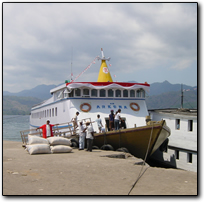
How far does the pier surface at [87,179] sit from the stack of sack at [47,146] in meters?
1.72

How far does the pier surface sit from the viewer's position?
6.07 metres

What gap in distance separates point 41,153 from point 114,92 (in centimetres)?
796

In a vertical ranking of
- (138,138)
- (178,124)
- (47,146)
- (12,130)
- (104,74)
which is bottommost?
(12,130)

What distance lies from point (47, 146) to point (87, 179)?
16.3 feet

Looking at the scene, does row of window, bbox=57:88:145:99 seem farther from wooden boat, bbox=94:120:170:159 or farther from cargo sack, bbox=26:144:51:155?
cargo sack, bbox=26:144:51:155

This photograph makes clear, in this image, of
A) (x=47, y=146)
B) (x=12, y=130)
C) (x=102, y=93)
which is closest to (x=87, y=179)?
(x=47, y=146)

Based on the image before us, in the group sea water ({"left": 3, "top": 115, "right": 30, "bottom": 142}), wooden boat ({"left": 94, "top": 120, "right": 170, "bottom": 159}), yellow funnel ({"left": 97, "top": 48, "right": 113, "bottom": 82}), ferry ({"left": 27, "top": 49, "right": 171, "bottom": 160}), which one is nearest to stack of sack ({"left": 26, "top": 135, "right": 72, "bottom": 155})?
wooden boat ({"left": 94, "top": 120, "right": 170, "bottom": 159})

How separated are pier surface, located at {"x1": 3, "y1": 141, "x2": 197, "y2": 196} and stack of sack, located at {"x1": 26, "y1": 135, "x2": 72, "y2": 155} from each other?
172 centimetres

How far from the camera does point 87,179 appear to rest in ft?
23.5

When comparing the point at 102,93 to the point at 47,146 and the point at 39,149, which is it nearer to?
the point at 47,146

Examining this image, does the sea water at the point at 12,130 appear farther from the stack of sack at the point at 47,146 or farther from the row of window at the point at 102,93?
the stack of sack at the point at 47,146

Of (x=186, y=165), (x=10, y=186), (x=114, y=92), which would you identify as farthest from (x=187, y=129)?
(x=10, y=186)

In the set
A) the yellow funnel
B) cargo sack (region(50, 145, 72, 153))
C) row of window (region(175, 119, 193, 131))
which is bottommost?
cargo sack (region(50, 145, 72, 153))

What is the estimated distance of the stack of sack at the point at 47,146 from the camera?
11.4 metres
